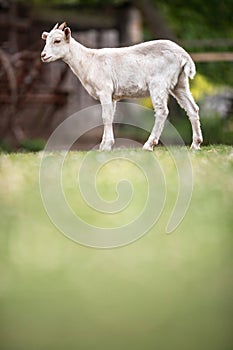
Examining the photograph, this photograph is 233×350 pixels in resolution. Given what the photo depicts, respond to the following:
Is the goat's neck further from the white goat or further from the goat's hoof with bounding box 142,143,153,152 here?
the goat's hoof with bounding box 142,143,153,152

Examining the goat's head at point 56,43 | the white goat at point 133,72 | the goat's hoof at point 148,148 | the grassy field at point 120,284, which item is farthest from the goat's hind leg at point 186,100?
the grassy field at point 120,284

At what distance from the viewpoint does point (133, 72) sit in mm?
1922

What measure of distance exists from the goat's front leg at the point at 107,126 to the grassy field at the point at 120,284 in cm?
63

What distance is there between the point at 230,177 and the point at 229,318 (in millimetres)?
437

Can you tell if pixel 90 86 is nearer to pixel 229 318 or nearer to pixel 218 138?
pixel 218 138

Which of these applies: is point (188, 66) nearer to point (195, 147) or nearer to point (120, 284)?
point (195, 147)

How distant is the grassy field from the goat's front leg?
24.8 inches

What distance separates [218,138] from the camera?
280 cm

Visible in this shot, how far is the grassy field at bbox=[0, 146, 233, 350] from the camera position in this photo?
3.06 feet

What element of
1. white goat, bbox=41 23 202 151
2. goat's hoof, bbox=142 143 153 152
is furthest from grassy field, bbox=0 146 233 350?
white goat, bbox=41 23 202 151

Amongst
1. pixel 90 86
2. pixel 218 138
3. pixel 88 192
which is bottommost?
pixel 218 138

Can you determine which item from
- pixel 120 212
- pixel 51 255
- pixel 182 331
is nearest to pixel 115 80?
pixel 120 212

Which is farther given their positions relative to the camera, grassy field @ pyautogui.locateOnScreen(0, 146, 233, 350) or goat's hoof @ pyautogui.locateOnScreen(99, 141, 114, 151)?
goat's hoof @ pyautogui.locateOnScreen(99, 141, 114, 151)

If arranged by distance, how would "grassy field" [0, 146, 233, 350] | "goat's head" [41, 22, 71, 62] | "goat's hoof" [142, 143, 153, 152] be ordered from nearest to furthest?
"grassy field" [0, 146, 233, 350] < "goat's hoof" [142, 143, 153, 152] < "goat's head" [41, 22, 71, 62]
